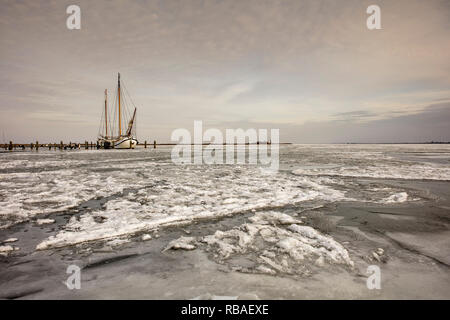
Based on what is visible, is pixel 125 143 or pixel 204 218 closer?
pixel 204 218

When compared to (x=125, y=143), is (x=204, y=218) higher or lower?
lower

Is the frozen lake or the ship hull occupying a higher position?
the ship hull

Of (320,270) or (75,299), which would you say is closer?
(75,299)

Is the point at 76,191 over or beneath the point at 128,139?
beneath

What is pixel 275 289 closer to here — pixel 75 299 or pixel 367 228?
pixel 75 299

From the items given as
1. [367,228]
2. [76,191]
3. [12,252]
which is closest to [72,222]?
[12,252]

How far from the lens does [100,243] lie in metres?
2.96

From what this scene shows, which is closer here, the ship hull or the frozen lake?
the frozen lake

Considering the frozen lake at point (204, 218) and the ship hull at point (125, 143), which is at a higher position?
the ship hull at point (125, 143)

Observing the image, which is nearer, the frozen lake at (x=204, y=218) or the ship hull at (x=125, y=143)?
the frozen lake at (x=204, y=218)
